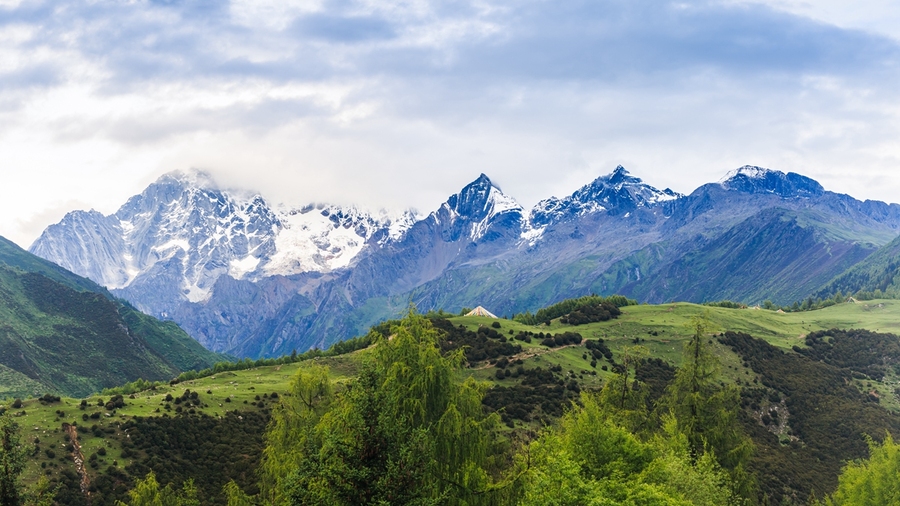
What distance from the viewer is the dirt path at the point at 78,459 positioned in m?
69.5

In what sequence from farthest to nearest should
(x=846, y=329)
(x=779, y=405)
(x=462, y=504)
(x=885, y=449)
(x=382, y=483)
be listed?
(x=846, y=329) < (x=779, y=405) < (x=885, y=449) < (x=462, y=504) < (x=382, y=483)

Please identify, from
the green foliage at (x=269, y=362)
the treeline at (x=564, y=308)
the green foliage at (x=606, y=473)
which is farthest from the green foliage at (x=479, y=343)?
the green foliage at (x=606, y=473)

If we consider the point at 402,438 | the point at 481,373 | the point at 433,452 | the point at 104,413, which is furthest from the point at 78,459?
the point at 402,438

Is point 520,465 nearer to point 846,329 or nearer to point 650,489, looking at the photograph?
point 650,489

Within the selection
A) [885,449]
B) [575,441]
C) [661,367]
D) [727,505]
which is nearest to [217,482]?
[575,441]

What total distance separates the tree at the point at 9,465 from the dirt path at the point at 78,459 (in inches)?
1573

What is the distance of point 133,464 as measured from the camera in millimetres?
77375

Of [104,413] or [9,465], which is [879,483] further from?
[104,413]

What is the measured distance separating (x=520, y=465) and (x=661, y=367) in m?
104

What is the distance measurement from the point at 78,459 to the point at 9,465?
48.1 metres

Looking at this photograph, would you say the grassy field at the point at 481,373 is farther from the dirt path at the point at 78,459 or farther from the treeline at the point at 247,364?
the treeline at the point at 247,364

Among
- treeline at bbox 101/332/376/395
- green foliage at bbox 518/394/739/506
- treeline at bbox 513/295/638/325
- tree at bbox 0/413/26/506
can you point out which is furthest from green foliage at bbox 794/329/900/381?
tree at bbox 0/413/26/506

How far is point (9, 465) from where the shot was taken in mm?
32781

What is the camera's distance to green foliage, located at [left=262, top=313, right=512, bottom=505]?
24219mm
